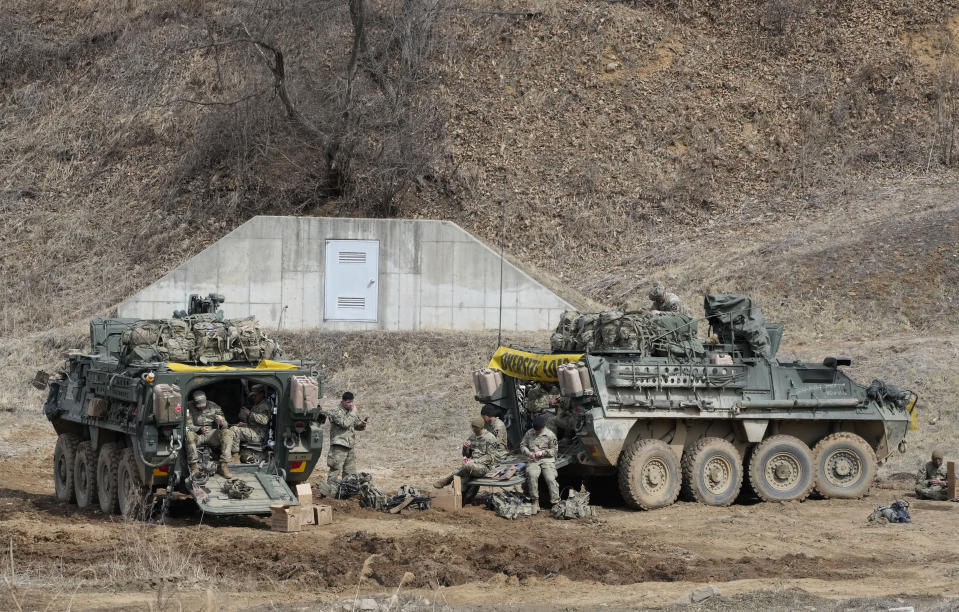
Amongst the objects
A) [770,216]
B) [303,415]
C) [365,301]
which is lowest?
[303,415]

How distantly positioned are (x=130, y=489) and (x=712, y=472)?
7.42m

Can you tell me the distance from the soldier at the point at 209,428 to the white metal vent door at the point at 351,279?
12.1 m

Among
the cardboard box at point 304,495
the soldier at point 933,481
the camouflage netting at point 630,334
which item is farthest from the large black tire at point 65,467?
the soldier at point 933,481

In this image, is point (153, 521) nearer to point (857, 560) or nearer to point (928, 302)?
point (857, 560)

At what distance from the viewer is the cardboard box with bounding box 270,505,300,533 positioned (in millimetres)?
14461

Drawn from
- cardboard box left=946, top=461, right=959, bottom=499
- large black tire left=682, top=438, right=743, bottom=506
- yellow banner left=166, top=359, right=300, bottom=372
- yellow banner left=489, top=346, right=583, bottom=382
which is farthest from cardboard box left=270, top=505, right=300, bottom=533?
cardboard box left=946, top=461, right=959, bottom=499

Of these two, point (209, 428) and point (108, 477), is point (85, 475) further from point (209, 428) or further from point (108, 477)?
point (209, 428)

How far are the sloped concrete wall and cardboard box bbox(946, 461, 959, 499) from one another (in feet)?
37.3

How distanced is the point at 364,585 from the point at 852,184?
1065 inches

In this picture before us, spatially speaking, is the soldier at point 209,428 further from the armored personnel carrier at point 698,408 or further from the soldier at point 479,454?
the armored personnel carrier at point 698,408

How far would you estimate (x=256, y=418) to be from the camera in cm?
1606

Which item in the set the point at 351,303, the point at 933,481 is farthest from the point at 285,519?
the point at 351,303

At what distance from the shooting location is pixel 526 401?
18.1 m

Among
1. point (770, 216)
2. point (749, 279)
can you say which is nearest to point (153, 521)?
A: point (749, 279)
